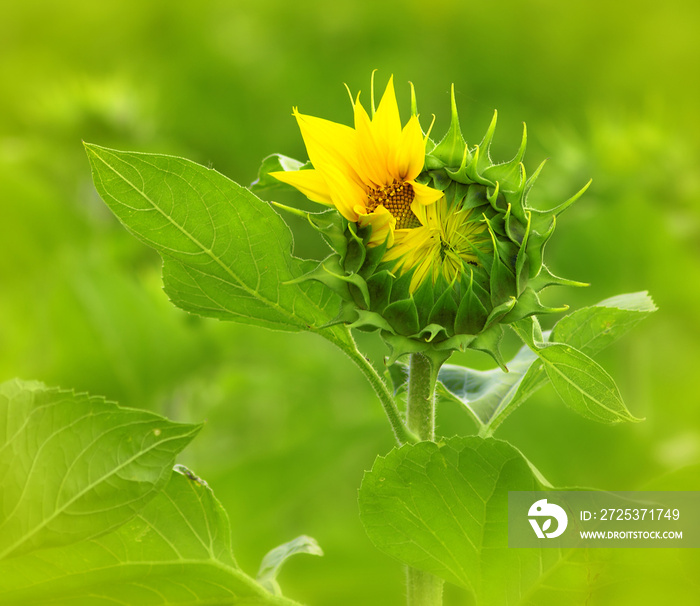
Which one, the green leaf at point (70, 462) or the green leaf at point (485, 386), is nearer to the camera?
the green leaf at point (70, 462)

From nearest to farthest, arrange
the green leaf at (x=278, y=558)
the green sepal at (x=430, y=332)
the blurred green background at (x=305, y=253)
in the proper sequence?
1. the green sepal at (x=430, y=332)
2. the green leaf at (x=278, y=558)
3. the blurred green background at (x=305, y=253)

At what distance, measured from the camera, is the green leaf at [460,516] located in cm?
44

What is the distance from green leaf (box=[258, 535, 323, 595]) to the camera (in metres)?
0.53

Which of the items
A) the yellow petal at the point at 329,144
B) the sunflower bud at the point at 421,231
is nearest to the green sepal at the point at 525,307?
the sunflower bud at the point at 421,231

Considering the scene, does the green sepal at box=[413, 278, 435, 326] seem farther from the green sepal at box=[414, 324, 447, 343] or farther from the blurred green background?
the blurred green background

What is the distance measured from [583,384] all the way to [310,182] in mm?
167

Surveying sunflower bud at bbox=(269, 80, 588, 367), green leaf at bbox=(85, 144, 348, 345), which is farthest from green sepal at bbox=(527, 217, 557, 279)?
green leaf at bbox=(85, 144, 348, 345)

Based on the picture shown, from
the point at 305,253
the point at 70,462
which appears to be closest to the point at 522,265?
the point at 70,462

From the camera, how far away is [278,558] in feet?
1.84

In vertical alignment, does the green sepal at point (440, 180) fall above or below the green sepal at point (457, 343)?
above

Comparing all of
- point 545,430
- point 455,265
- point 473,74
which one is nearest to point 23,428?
point 455,265

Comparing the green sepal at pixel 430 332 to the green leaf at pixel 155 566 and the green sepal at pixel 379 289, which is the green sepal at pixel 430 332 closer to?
the green sepal at pixel 379 289

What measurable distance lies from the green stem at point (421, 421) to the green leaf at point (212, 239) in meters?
0.05

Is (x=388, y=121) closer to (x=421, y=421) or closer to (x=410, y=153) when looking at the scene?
(x=410, y=153)
